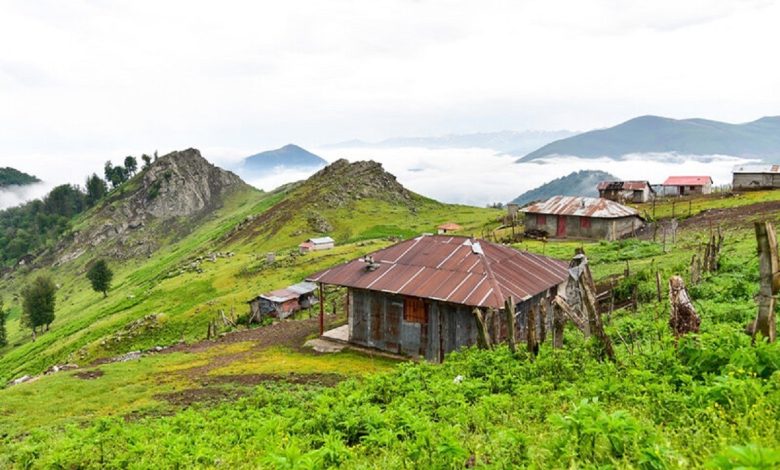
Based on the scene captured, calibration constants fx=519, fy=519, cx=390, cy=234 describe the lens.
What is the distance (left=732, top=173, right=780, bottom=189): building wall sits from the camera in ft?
251

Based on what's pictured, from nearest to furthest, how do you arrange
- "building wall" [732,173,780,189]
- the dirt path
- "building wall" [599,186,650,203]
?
the dirt path
"building wall" [732,173,780,189]
"building wall" [599,186,650,203]

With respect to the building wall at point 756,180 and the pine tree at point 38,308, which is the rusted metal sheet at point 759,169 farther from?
the pine tree at point 38,308

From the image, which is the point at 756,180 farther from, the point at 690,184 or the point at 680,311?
the point at 680,311

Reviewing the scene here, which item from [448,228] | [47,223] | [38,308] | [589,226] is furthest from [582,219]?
[47,223]

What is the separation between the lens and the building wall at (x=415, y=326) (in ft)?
82.3

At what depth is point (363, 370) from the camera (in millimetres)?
24141

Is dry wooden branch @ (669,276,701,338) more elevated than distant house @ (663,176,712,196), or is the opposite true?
distant house @ (663,176,712,196)


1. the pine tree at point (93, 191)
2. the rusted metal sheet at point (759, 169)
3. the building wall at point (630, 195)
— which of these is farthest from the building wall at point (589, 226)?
the pine tree at point (93, 191)

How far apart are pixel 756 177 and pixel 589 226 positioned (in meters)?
37.2

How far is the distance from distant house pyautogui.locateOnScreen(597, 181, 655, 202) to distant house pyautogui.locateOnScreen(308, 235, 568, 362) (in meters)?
68.7

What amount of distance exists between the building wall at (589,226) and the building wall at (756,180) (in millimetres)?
27902

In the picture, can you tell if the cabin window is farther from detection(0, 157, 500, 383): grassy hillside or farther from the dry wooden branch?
detection(0, 157, 500, 383): grassy hillside

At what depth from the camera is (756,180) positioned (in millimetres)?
78938

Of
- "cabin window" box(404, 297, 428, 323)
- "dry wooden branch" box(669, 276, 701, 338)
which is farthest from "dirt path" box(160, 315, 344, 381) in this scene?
"dry wooden branch" box(669, 276, 701, 338)
